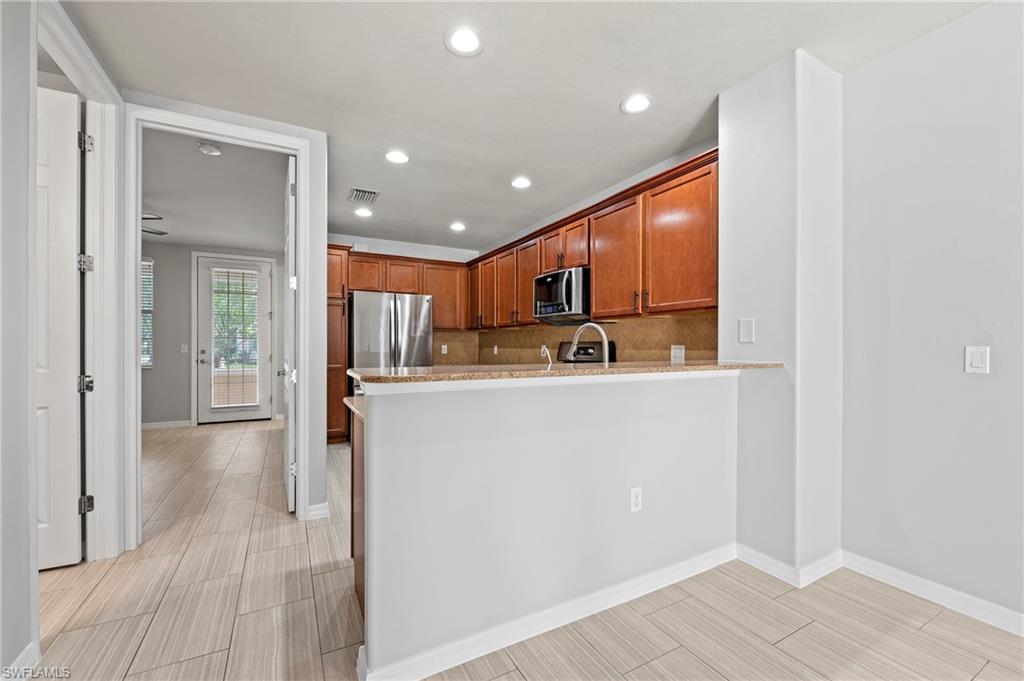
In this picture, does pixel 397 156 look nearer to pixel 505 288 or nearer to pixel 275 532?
pixel 505 288

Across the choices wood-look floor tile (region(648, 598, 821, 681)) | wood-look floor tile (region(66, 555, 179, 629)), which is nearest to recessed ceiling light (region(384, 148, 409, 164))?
wood-look floor tile (region(66, 555, 179, 629))

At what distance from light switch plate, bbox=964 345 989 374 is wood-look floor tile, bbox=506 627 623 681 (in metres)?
1.81

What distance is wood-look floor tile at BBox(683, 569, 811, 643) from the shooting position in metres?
1.71

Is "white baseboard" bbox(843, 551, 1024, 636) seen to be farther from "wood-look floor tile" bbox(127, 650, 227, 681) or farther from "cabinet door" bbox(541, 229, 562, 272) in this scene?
"cabinet door" bbox(541, 229, 562, 272)

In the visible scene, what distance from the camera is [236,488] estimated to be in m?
3.41

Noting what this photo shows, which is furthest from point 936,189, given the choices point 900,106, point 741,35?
point 741,35

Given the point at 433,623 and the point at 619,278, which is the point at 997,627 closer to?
the point at 433,623

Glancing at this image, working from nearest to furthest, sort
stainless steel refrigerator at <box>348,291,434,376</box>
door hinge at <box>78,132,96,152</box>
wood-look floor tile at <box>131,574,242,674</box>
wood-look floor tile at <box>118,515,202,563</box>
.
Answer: wood-look floor tile at <box>131,574,242,674</box> < door hinge at <box>78,132,96,152</box> < wood-look floor tile at <box>118,515,202,563</box> < stainless steel refrigerator at <box>348,291,434,376</box>

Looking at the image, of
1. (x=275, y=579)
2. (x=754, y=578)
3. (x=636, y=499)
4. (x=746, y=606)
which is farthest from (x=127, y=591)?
(x=754, y=578)

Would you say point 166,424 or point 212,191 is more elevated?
point 212,191

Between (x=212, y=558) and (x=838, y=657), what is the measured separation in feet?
8.90

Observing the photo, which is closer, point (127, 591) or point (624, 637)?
point (624, 637)

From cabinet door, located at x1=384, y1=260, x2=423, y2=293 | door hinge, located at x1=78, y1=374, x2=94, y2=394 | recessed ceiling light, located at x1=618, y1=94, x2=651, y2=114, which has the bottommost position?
door hinge, located at x1=78, y1=374, x2=94, y2=394

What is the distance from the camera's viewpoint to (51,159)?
83.7 inches
